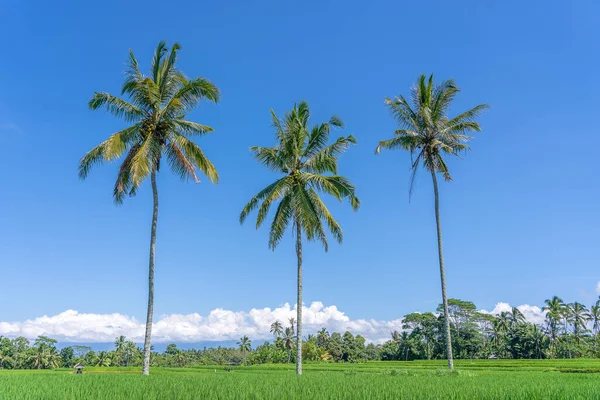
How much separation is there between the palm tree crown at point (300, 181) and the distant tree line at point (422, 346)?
1901 inches

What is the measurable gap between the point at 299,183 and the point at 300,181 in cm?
13

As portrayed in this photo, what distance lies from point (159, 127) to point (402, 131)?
12.5 m

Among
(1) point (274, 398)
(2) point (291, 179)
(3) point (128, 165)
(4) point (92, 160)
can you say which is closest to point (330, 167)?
(2) point (291, 179)

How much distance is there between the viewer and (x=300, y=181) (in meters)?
19.5

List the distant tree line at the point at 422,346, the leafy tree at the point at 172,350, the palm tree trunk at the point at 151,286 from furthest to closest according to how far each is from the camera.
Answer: the leafy tree at the point at 172,350 → the distant tree line at the point at 422,346 → the palm tree trunk at the point at 151,286

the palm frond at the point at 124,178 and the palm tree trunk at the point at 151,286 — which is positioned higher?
the palm frond at the point at 124,178

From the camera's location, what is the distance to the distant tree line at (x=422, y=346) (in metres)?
58.6

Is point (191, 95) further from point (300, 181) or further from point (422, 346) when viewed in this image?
point (422, 346)

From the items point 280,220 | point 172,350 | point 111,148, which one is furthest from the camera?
point 172,350

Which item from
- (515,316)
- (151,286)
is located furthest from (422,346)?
(151,286)

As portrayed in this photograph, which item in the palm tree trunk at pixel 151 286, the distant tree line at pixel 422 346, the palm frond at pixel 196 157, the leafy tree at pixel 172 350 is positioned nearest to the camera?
the palm tree trunk at pixel 151 286

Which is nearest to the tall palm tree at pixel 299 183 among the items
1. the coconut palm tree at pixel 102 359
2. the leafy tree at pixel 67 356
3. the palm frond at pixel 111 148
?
the palm frond at pixel 111 148

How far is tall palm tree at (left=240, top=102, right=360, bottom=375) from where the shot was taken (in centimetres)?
1916

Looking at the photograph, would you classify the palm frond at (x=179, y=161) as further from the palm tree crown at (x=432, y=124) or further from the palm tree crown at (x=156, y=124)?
the palm tree crown at (x=432, y=124)
